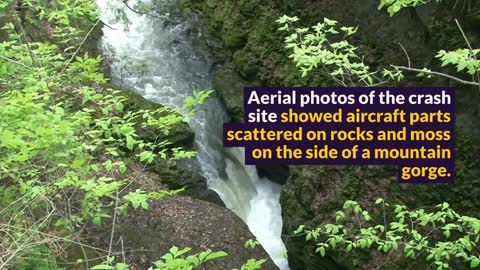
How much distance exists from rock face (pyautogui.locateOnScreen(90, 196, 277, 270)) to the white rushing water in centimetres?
114

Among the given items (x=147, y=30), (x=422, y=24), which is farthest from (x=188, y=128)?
(x=422, y=24)

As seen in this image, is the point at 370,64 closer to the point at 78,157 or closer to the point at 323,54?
the point at 323,54

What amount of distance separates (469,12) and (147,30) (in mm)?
6855

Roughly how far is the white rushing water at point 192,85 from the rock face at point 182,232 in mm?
1140

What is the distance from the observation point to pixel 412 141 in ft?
20.4

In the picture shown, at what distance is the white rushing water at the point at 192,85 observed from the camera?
806 centimetres

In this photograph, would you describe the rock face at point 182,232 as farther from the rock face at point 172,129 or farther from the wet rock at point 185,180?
the rock face at point 172,129

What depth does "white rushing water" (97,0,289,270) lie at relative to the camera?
8.06 meters

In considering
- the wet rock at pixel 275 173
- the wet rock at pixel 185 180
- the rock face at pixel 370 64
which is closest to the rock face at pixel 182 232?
the wet rock at pixel 185 180

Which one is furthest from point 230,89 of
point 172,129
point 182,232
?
point 182,232

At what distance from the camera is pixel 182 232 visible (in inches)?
245

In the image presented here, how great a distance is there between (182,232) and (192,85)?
12.5 ft

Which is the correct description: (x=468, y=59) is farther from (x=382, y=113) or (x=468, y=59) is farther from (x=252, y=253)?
(x=252, y=253)

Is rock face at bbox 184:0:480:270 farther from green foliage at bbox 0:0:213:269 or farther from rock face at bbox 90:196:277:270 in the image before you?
green foliage at bbox 0:0:213:269
